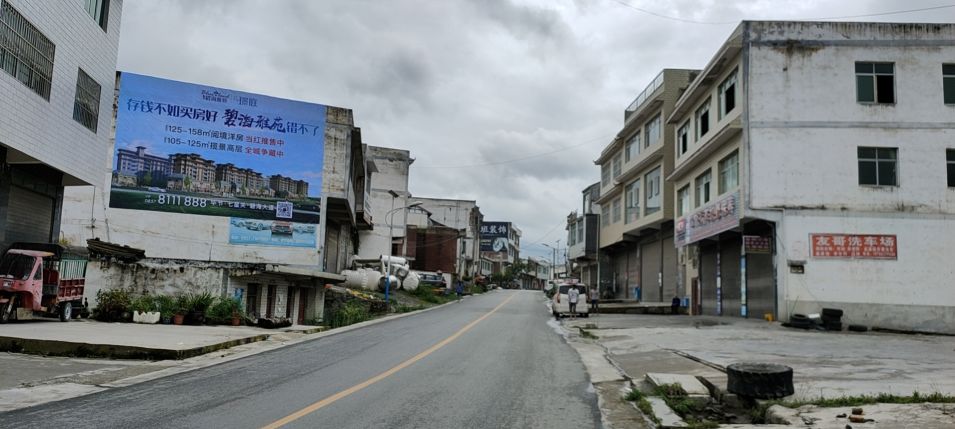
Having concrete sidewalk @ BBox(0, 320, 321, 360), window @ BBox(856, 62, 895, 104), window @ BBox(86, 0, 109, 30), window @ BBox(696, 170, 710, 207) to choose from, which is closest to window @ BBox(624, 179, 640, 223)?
window @ BBox(696, 170, 710, 207)

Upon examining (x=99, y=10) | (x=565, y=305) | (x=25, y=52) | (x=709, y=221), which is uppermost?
(x=99, y=10)

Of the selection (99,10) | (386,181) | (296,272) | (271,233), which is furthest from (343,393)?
(386,181)

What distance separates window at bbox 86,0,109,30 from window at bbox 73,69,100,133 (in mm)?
2119

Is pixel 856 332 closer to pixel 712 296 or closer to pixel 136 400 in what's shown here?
pixel 712 296

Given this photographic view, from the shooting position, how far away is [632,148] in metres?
46.3

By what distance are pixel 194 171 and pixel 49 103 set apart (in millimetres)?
16284

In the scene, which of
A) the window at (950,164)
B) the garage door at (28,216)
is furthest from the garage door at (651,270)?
the garage door at (28,216)

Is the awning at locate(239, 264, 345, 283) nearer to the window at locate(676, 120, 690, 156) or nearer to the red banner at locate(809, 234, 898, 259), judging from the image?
the window at locate(676, 120, 690, 156)

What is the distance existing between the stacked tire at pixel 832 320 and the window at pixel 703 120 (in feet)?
37.5

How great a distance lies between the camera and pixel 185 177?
3500 cm

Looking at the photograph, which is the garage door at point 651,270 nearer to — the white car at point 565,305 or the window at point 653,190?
the window at point 653,190

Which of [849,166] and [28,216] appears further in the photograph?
[849,166]

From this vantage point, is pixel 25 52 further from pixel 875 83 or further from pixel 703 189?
pixel 875 83

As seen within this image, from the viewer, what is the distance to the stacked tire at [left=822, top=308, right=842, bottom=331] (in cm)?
2234
